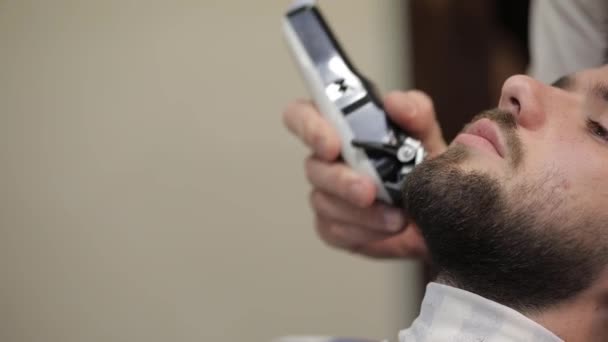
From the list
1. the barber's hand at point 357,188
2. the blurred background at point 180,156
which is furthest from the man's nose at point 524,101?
the blurred background at point 180,156

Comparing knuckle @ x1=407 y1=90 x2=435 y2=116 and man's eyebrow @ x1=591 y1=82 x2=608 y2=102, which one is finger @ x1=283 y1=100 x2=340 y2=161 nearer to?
knuckle @ x1=407 y1=90 x2=435 y2=116

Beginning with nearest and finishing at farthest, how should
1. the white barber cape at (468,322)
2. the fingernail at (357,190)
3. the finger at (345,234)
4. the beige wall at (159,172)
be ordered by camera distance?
the white barber cape at (468,322)
the fingernail at (357,190)
the finger at (345,234)
the beige wall at (159,172)

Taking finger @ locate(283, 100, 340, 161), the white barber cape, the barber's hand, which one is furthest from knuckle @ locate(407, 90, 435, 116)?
the white barber cape

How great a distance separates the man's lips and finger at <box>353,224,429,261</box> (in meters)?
0.22

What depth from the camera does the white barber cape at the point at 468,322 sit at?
0.53 m

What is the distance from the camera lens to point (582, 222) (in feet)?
1.76

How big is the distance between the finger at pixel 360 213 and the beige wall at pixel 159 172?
0.30m

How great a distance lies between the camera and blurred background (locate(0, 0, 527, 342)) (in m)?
0.99

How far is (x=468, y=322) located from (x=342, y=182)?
22 cm

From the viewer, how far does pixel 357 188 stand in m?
0.67

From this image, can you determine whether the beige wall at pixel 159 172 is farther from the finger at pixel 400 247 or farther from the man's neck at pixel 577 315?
the man's neck at pixel 577 315

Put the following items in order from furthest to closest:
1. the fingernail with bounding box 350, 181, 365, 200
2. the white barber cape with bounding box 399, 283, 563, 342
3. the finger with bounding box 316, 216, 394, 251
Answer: the finger with bounding box 316, 216, 394, 251 < the fingernail with bounding box 350, 181, 365, 200 < the white barber cape with bounding box 399, 283, 563, 342

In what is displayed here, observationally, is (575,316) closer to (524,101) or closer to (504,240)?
(504,240)

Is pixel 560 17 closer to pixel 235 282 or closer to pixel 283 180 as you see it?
pixel 283 180
